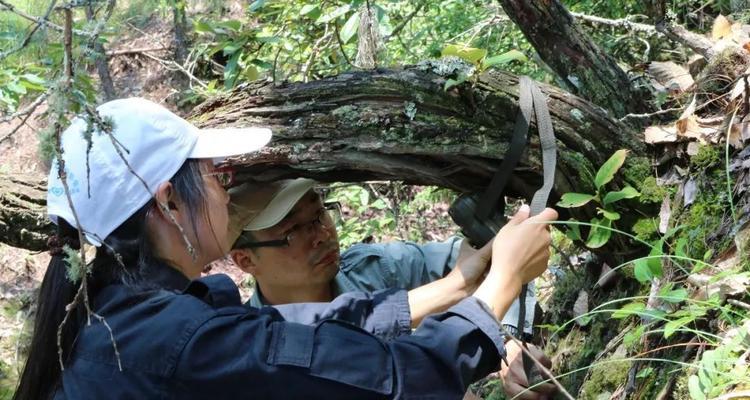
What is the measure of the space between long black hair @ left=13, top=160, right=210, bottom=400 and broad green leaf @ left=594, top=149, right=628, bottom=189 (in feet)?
4.94

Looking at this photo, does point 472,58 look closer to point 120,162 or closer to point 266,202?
point 266,202

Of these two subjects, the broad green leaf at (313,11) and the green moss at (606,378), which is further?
the broad green leaf at (313,11)

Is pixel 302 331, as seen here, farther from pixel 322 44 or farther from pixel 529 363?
pixel 322 44

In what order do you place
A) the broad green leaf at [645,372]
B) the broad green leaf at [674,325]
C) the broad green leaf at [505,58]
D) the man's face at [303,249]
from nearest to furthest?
the broad green leaf at [674,325]
the broad green leaf at [645,372]
the broad green leaf at [505,58]
the man's face at [303,249]

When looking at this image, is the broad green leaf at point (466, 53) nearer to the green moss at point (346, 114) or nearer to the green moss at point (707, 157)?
the green moss at point (346, 114)

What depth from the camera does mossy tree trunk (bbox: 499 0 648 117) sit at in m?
2.99

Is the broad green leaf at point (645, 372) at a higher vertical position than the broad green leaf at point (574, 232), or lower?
lower

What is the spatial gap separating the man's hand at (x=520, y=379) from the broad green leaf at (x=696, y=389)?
0.86 metres

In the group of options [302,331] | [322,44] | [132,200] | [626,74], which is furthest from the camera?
[322,44]

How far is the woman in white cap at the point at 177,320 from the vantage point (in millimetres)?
1826

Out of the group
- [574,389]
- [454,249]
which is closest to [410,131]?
[454,249]

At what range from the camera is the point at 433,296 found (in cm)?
279

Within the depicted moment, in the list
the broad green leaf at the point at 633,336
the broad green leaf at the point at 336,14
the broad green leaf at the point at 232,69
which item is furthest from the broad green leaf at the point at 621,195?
the broad green leaf at the point at 232,69

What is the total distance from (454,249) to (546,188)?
734 millimetres
